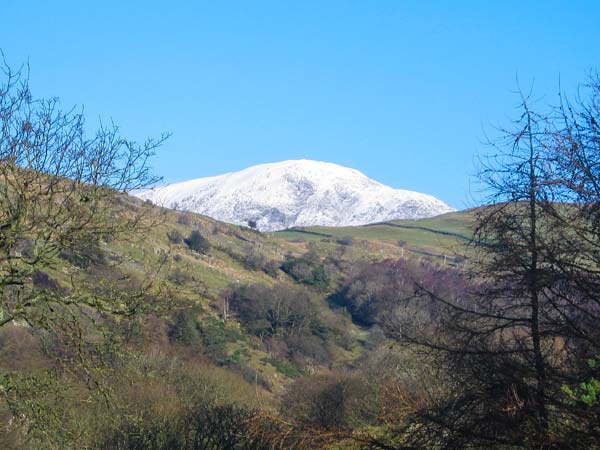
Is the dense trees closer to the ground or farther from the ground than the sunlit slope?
closer to the ground

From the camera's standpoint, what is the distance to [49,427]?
35.6ft

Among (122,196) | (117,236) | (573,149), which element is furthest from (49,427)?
(573,149)

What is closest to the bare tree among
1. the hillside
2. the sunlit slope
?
the hillside

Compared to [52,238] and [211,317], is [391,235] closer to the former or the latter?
[211,317]

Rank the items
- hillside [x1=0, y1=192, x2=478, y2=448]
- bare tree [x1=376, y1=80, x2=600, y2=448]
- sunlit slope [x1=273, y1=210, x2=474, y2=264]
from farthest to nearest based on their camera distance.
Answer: sunlit slope [x1=273, y1=210, x2=474, y2=264] → hillside [x1=0, y1=192, x2=478, y2=448] → bare tree [x1=376, y1=80, x2=600, y2=448]

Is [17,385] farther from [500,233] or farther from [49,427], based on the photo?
[500,233]

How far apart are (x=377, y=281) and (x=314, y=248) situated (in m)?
37.3

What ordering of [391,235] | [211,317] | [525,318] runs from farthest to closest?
1. [391,235]
2. [211,317]
3. [525,318]

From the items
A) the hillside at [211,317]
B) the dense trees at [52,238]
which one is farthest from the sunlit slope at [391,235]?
the dense trees at [52,238]

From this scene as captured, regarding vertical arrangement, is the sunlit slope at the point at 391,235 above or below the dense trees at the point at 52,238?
above

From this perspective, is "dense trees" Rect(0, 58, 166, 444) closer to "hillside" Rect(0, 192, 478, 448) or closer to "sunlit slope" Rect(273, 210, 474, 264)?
"hillside" Rect(0, 192, 478, 448)

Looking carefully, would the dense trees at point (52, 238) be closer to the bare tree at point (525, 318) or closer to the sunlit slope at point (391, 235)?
the bare tree at point (525, 318)

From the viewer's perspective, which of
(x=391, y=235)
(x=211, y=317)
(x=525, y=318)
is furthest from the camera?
(x=391, y=235)

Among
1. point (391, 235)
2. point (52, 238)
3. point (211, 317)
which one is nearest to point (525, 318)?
point (52, 238)
